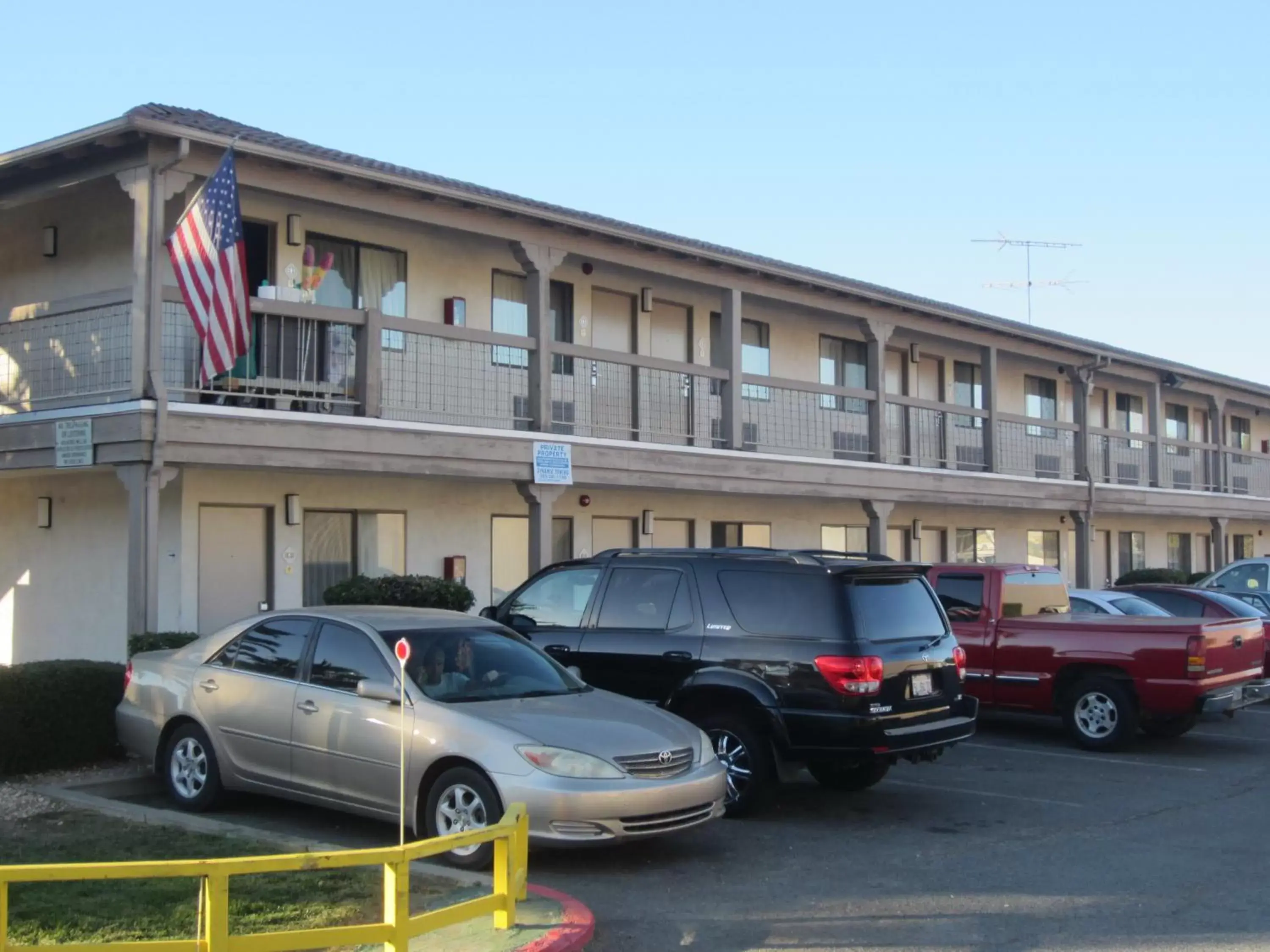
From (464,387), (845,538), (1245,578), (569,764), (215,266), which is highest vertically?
(215,266)

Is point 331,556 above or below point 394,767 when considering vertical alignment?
above

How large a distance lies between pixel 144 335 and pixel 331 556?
440cm

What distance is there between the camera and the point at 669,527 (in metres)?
21.2

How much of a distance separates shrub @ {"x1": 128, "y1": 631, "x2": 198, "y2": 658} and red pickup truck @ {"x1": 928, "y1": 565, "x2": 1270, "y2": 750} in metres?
7.46

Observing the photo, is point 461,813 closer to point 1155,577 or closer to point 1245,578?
point 1245,578

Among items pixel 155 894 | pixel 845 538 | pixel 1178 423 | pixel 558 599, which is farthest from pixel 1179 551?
pixel 155 894

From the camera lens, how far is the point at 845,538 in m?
24.6

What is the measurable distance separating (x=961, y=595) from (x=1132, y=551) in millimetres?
19182

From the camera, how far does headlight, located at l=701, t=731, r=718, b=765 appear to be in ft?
28.7

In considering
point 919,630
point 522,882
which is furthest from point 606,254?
point 522,882

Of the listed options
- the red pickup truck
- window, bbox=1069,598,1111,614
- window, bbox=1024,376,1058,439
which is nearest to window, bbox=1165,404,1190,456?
window, bbox=1024,376,1058,439

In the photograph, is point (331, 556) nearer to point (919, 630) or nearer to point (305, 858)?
point (919, 630)

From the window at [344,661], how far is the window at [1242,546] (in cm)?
3292

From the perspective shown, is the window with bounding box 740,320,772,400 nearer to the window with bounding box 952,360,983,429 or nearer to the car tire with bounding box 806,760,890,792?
the window with bounding box 952,360,983,429
